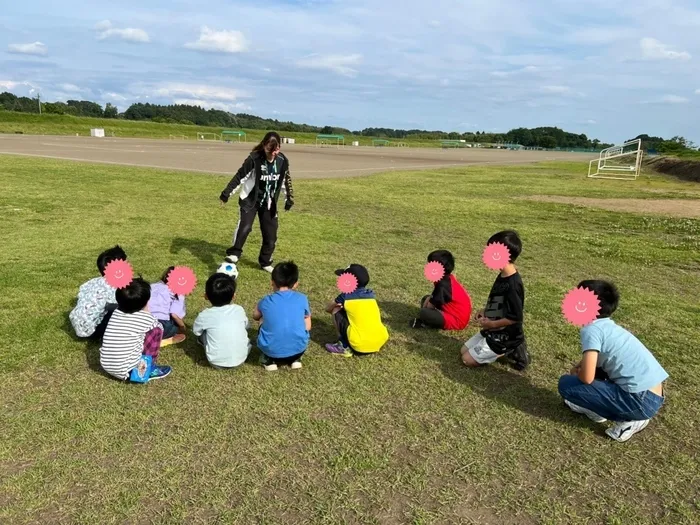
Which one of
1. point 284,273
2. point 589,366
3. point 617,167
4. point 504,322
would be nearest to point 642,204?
point 504,322

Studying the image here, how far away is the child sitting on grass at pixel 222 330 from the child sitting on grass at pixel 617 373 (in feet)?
8.48

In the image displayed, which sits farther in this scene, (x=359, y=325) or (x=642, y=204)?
(x=642, y=204)

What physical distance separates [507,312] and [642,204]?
14.6 metres

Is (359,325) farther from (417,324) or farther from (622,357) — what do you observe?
(622,357)

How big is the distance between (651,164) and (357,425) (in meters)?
46.1

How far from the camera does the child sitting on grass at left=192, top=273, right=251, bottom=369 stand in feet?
13.6

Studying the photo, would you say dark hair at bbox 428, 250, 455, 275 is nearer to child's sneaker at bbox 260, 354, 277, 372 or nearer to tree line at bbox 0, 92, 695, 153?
child's sneaker at bbox 260, 354, 277, 372

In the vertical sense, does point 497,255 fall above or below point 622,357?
above

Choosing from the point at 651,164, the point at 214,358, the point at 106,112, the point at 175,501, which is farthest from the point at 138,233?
the point at 106,112

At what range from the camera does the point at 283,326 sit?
13.7 feet

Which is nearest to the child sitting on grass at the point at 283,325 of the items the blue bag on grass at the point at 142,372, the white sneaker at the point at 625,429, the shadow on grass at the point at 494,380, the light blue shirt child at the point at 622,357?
the blue bag on grass at the point at 142,372

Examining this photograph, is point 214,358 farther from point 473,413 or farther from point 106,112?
point 106,112

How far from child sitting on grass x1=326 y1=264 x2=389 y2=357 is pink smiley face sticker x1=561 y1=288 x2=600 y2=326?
1.71 m

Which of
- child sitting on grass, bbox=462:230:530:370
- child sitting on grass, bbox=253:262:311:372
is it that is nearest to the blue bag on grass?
child sitting on grass, bbox=253:262:311:372
